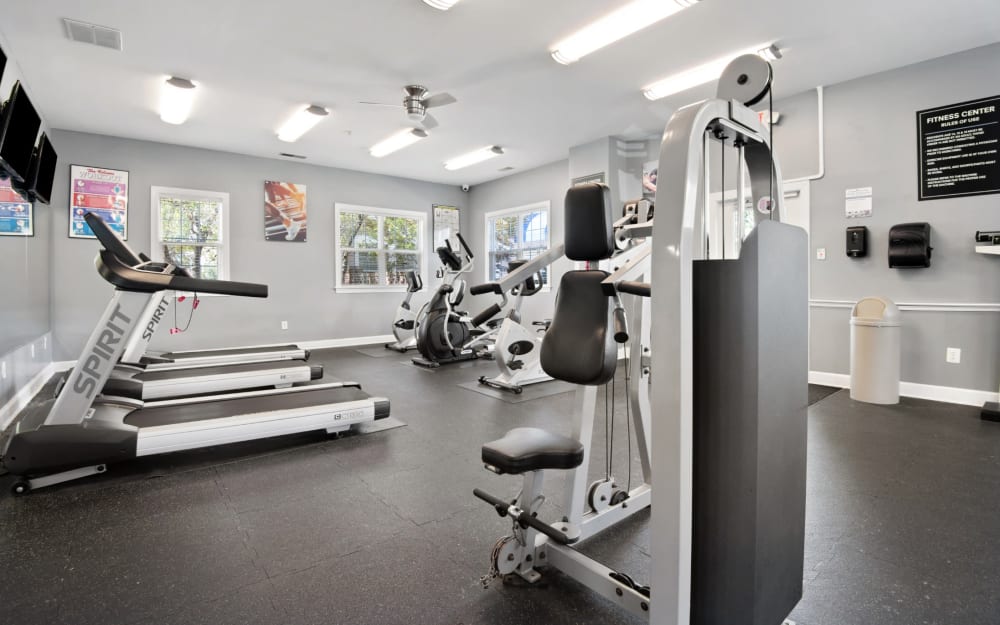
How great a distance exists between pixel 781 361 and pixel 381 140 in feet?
20.2

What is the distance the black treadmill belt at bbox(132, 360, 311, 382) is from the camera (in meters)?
4.08

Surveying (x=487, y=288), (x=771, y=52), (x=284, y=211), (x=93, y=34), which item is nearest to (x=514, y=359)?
(x=487, y=288)

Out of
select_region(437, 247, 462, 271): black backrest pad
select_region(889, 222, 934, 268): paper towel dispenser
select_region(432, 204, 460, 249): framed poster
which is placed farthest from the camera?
select_region(432, 204, 460, 249): framed poster

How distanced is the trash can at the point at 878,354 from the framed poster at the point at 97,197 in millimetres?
8464

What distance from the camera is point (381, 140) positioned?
6.39m

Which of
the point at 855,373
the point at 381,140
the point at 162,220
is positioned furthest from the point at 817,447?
the point at 162,220

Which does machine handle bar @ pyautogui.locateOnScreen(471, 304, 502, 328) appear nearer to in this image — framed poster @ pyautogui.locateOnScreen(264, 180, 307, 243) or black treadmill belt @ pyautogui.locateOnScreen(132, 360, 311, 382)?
black treadmill belt @ pyautogui.locateOnScreen(132, 360, 311, 382)

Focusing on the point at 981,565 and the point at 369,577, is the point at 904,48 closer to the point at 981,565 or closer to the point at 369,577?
the point at 981,565

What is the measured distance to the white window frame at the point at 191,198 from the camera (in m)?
6.39

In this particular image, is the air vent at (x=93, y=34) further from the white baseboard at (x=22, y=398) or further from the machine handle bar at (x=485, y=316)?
the machine handle bar at (x=485, y=316)

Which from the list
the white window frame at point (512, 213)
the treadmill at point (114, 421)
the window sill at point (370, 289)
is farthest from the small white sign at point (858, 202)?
the window sill at point (370, 289)

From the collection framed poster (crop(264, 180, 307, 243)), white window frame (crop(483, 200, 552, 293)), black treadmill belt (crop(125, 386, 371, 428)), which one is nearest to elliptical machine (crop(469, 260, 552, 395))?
black treadmill belt (crop(125, 386, 371, 428))

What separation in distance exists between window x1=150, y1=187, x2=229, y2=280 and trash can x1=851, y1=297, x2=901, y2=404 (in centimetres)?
770

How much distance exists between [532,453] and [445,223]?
8048mm
